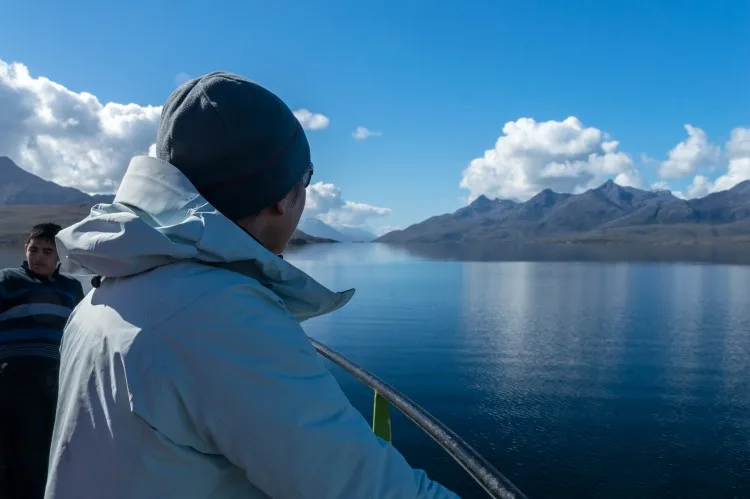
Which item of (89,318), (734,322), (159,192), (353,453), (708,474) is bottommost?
(708,474)

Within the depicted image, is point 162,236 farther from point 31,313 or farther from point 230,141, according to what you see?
point 31,313

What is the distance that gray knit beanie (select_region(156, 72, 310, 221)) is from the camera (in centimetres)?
121

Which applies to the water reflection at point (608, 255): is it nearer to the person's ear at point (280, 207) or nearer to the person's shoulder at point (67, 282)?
the person's shoulder at point (67, 282)

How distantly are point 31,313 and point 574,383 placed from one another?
18619 mm

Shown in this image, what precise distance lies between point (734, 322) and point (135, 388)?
35.4 metres

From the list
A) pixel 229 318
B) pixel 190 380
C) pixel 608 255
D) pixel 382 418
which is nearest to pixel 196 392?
pixel 190 380

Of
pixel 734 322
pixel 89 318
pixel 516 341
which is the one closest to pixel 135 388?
pixel 89 318

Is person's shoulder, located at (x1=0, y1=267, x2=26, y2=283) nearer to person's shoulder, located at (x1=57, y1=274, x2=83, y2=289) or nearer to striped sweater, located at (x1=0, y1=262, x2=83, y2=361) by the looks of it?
striped sweater, located at (x1=0, y1=262, x2=83, y2=361)

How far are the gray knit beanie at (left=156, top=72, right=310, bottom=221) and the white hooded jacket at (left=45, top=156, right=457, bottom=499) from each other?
0.50 feet

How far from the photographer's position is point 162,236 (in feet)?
3.33

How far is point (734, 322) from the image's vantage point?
99.1ft

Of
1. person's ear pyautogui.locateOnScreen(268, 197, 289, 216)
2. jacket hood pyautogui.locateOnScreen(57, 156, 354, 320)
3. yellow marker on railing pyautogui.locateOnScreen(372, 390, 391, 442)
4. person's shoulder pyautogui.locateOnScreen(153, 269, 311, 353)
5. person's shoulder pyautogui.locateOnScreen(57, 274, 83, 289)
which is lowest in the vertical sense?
yellow marker on railing pyautogui.locateOnScreen(372, 390, 391, 442)

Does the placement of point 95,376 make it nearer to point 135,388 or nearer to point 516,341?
point 135,388

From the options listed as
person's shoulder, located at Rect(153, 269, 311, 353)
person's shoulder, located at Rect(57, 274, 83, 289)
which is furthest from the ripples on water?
person's shoulder, located at Rect(153, 269, 311, 353)
